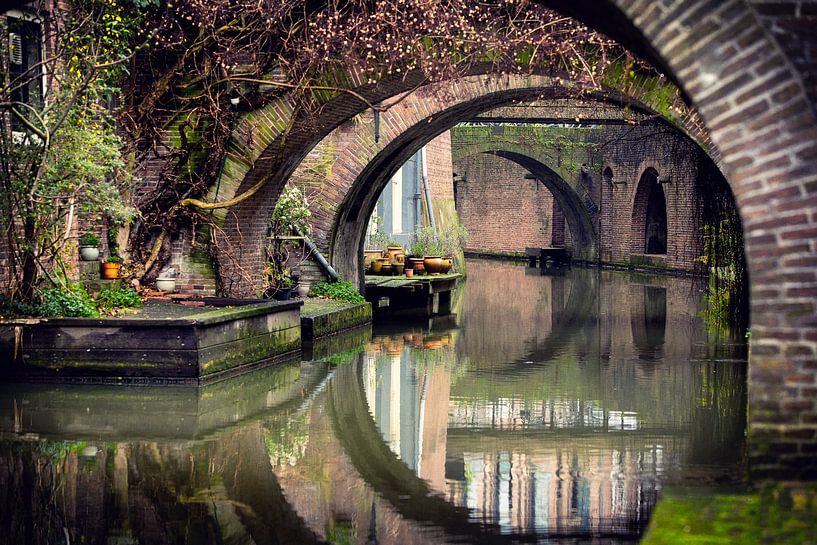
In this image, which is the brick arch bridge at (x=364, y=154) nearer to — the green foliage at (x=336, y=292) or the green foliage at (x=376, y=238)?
the green foliage at (x=336, y=292)

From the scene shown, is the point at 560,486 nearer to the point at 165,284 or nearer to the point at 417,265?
the point at 165,284

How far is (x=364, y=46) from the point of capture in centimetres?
1202

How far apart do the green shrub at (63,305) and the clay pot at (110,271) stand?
1.32 meters

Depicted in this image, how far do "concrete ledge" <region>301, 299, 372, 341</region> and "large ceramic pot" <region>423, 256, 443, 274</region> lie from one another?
15.3ft

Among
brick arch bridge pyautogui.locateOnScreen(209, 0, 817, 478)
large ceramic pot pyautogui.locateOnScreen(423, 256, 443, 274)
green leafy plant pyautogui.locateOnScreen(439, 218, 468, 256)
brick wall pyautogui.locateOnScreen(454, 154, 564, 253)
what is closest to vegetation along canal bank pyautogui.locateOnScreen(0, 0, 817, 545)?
brick arch bridge pyautogui.locateOnScreen(209, 0, 817, 478)

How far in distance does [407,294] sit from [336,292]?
330 centimetres

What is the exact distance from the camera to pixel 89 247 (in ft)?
41.0

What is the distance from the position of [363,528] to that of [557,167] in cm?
2745

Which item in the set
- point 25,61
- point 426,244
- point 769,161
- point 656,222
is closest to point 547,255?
point 656,222

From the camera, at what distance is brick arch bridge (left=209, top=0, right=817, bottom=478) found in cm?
472

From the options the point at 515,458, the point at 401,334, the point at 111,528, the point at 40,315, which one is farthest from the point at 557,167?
the point at 111,528

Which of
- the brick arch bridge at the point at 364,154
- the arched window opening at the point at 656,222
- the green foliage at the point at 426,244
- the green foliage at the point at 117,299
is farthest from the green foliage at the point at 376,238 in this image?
the arched window opening at the point at 656,222

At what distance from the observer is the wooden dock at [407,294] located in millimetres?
19328

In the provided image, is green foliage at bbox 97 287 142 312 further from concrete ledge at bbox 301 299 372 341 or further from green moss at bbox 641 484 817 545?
green moss at bbox 641 484 817 545
